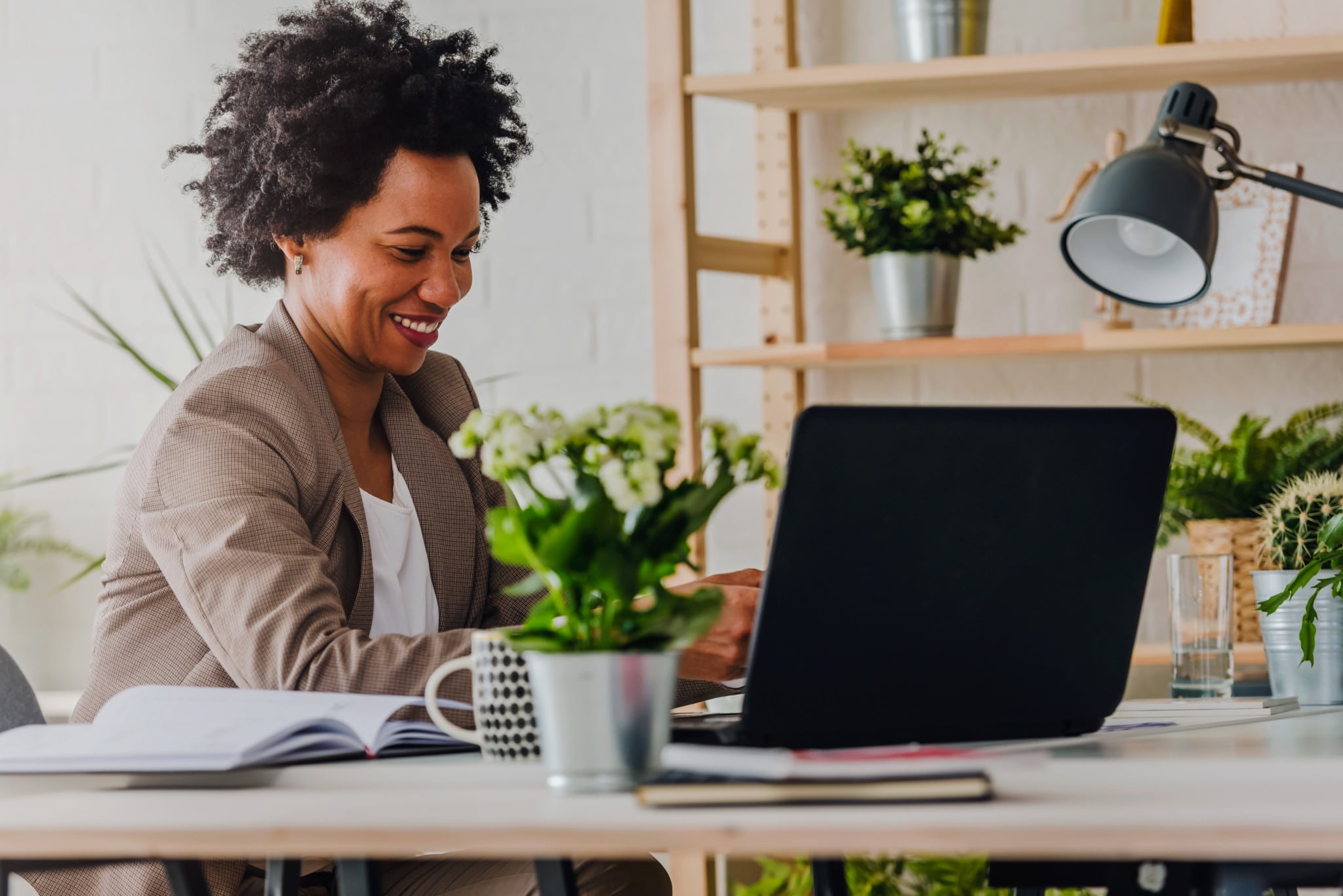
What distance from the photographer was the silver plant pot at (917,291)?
225 centimetres

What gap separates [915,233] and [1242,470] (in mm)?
580

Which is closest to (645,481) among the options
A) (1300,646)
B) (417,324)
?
(1300,646)

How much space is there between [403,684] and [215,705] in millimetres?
159

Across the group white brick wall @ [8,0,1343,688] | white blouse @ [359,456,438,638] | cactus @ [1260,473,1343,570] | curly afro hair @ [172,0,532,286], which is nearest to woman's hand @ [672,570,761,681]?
white blouse @ [359,456,438,638]

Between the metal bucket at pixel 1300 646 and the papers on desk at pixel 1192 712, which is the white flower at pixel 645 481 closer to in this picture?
the papers on desk at pixel 1192 712

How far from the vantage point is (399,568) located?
1.50 m

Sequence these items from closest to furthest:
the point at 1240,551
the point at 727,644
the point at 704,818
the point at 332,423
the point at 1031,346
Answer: the point at 704,818
the point at 727,644
the point at 332,423
the point at 1240,551
the point at 1031,346

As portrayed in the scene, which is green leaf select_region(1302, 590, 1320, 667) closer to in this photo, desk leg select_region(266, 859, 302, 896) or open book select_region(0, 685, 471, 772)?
open book select_region(0, 685, 471, 772)

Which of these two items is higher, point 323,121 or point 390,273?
point 323,121

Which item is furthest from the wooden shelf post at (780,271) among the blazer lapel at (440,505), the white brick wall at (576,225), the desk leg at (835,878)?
the desk leg at (835,878)

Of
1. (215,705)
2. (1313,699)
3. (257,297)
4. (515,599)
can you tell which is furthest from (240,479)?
(257,297)

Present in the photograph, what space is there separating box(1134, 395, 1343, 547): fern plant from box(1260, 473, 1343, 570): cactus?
0.61m

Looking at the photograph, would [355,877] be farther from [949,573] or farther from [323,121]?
[323,121]

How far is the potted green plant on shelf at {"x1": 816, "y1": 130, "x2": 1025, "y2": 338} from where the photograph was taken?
2.25 m
